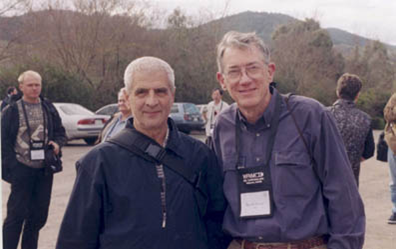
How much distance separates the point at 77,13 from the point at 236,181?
24106mm

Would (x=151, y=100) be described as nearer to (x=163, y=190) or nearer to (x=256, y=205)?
(x=163, y=190)

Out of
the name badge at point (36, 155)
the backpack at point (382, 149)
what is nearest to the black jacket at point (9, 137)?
the name badge at point (36, 155)

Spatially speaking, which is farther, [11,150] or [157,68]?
[11,150]

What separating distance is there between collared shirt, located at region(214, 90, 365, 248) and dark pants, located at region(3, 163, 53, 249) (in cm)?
320

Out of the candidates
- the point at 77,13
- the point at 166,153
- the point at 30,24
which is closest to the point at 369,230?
the point at 166,153

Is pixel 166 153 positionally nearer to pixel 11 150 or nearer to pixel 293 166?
pixel 293 166

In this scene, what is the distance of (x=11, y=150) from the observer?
17.1 feet

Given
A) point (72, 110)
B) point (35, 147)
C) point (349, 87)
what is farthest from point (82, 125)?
point (349, 87)

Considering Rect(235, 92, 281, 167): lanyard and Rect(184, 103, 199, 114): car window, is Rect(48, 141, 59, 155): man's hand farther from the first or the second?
Rect(184, 103, 199, 114): car window

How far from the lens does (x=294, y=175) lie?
250 centimetres

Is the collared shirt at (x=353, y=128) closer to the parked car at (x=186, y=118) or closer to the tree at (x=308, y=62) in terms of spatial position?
the parked car at (x=186, y=118)

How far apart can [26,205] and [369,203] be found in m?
5.51

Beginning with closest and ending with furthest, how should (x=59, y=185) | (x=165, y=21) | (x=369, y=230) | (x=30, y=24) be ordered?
(x=369, y=230)
(x=59, y=185)
(x=30, y=24)
(x=165, y=21)

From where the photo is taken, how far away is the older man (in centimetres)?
236
